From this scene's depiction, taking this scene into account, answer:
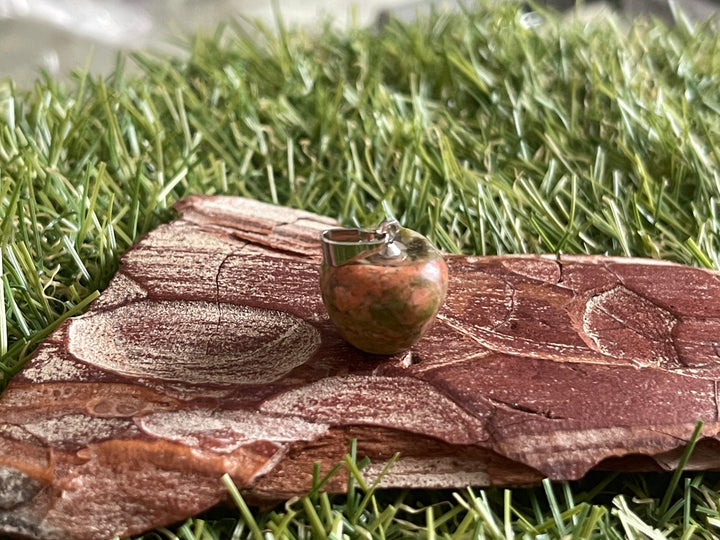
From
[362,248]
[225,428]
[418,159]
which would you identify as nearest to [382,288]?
[362,248]

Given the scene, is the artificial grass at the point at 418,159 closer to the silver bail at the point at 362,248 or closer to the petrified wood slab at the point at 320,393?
the petrified wood slab at the point at 320,393

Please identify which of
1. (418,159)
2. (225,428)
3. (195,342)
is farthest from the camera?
(418,159)

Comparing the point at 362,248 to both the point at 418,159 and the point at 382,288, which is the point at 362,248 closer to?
the point at 382,288

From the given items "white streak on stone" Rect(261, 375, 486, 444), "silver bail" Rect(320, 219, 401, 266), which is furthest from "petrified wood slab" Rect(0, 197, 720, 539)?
"silver bail" Rect(320, 219, 401, 266)

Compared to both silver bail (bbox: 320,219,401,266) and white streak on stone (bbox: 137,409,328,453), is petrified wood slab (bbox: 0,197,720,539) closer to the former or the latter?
white streak on stone (bbox: 137,409,328,453)

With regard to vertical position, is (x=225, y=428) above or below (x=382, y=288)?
below

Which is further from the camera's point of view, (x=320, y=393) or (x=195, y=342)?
(x=195, y=342)
